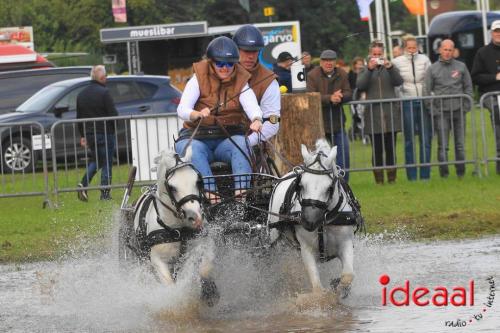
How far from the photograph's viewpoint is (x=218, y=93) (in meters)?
10.8

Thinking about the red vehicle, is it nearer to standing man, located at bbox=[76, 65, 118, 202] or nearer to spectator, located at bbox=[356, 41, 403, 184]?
standing man, located at bbox=[76, 65, 118, 202]

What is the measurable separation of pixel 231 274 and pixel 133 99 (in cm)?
1573

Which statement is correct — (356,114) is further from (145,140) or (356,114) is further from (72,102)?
(145,140)

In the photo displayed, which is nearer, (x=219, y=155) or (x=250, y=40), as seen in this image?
(x=219, y=155)

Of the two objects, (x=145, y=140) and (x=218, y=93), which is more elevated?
(x=218, y=93)

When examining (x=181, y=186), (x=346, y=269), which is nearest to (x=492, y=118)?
(x=346, y=269)

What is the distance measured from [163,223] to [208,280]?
0.53 m

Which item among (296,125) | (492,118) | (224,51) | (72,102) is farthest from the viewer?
(72,102)

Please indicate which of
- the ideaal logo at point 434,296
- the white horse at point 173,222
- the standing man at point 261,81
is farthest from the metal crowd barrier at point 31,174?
the ideaal logo at point 434,296

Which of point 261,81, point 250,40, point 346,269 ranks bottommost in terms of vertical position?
point 346,269

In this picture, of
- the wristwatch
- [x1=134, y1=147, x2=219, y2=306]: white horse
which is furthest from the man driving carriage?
[x1=134, y1=147, x2=219, y2=306]: white horse

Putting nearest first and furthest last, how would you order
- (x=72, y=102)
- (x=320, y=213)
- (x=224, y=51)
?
1. (x=320, y=213)
2. (x=224, y=51)
3. (x=72, y=102)

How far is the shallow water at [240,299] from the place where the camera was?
9266 millimetres

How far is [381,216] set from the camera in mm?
14984
